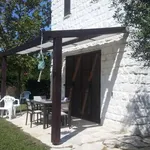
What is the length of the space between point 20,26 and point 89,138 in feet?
41.6

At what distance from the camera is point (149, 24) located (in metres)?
4.91

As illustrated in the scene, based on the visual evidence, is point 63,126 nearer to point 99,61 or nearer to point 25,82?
point 99,61

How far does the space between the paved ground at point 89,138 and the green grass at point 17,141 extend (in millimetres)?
239

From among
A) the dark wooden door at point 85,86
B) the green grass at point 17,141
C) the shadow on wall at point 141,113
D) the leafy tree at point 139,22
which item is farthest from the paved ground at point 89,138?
the leafy tree at point 139,22

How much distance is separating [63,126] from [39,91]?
40.4 feet

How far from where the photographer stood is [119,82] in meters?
9.55

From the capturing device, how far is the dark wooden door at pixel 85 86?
10875mm

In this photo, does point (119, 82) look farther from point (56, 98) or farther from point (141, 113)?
point (56, 98)

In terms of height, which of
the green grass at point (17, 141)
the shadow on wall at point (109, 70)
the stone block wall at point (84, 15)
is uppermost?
the stone block wall at point (84, 15)

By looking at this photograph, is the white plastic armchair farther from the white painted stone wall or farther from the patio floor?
the white painted stone wall

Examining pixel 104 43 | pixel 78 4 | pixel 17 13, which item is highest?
pixel 17 13

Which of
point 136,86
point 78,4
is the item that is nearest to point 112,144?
point 136,86

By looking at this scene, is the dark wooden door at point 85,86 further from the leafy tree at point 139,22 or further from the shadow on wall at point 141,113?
the leafy tree at point 139,22

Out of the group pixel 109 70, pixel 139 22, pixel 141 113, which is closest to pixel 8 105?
pixel 109 70
